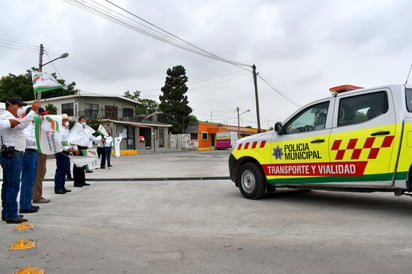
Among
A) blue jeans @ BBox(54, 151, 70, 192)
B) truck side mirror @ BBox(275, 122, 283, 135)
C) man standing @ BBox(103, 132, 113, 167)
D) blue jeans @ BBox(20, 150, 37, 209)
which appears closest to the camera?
blue jeans @ BBox(20, 150, 37, 209)

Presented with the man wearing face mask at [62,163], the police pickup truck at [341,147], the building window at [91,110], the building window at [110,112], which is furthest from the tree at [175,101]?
the police pickup truck at [341,147]

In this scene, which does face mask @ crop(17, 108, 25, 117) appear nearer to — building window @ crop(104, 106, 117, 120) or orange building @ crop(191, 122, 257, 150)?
building window @ crop(104, 106, 117, 120)

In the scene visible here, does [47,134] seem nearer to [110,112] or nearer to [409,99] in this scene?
[409,99]

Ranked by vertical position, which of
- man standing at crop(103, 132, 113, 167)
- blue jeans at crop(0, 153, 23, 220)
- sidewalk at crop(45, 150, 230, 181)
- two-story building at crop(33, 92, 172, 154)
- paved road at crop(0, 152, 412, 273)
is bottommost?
paved road at crop(0, 152, 412, 273)

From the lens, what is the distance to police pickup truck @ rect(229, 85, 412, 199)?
4480 millimetres

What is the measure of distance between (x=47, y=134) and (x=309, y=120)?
5095mm

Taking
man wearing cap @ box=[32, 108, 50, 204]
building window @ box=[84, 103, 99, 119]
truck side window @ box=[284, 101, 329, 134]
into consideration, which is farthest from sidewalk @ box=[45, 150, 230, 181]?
building window @ box=[84, 103, 99, 119]

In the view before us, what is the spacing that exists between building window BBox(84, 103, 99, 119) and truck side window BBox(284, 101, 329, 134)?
30890 millimetres

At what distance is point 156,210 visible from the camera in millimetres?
5535

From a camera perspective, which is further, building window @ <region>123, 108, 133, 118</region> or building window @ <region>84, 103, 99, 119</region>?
building window @ <region>123, 108, 133, 118</region>

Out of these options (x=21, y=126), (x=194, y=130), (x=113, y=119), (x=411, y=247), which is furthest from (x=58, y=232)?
(x=194, y=130)

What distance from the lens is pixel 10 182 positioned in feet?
15.2

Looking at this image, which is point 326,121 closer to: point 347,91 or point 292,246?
point 347,91

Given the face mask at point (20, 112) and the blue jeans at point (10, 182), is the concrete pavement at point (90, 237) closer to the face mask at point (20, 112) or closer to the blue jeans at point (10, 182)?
the blue jeans at point (10, 182)
